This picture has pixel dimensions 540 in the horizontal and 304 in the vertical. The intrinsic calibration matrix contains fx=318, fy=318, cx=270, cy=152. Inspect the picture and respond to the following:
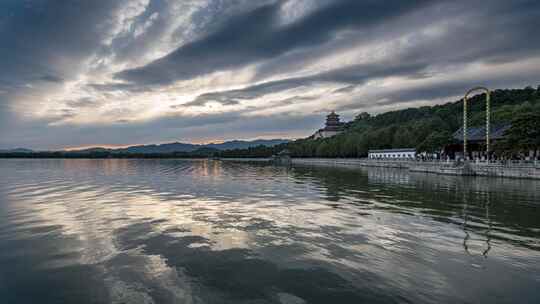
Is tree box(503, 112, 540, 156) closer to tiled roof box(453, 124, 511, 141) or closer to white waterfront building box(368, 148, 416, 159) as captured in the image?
tiled roof box(453, 124, 511, 141)

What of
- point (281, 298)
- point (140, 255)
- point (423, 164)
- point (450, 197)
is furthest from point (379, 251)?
point (423, 164)

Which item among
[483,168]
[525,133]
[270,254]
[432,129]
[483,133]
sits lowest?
[270,254]

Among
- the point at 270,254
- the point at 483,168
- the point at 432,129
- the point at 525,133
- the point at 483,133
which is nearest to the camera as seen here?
the point at 270,254

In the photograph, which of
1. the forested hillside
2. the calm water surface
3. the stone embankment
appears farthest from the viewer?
the forested hillside

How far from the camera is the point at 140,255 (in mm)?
9742

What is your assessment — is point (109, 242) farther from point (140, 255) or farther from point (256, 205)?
point (256, 205)

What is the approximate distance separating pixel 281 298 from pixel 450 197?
20267 millimetres

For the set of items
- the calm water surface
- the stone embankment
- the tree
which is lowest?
the calm water surface

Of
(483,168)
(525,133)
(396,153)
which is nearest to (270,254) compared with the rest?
(483,168)

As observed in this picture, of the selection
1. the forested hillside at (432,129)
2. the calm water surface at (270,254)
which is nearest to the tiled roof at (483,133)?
the forested hillside at (432,129)

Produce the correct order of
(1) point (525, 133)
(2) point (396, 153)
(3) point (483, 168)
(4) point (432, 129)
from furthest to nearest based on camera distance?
(2) point (396, 153)
(4) point (432, 129)
(3) point (483, 168)
(1) point (525, 133)


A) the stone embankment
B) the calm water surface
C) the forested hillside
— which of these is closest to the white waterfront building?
the forested hillside

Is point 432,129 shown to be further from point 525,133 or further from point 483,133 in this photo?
point 525,133

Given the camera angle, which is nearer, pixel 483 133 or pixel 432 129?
pixel 483 133
